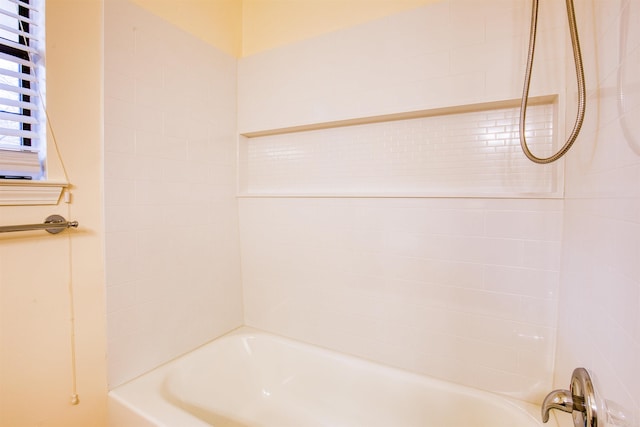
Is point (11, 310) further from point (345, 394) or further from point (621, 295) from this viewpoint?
point (621, 295)

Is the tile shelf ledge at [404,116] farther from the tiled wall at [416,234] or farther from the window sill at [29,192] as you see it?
the window sill at [29,192]

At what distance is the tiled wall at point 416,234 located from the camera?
120cm

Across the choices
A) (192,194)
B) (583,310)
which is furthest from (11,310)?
(583,310)

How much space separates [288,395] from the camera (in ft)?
5.32

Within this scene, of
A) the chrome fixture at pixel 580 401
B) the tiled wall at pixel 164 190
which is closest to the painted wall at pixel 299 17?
the tiled wall at pixel 164 190

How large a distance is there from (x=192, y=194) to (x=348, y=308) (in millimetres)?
1050

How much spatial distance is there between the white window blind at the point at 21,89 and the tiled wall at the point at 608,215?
173cm

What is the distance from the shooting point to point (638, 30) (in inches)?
23.4

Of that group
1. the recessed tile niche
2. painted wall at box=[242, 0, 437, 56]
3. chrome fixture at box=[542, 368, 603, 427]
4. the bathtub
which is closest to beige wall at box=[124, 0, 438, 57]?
painted wall at box=[242, 0, 437, 56]

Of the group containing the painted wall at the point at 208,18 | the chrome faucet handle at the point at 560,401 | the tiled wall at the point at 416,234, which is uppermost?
the painted wall at the point at 208,18

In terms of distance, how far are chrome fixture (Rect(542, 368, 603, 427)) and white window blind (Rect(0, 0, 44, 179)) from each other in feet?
6.03

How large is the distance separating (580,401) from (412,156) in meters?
1.06

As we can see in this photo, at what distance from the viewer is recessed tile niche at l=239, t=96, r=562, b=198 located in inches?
48.1

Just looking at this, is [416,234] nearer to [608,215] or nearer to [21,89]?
[608,215]
